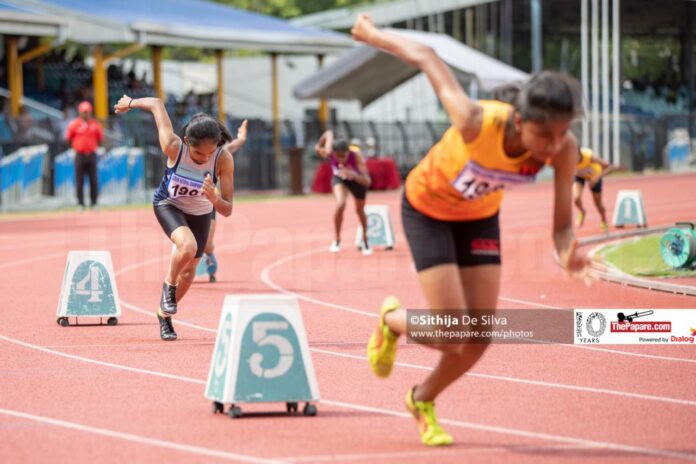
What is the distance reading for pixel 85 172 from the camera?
29.4 meters

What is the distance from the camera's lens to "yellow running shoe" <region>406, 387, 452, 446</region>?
7211 mm

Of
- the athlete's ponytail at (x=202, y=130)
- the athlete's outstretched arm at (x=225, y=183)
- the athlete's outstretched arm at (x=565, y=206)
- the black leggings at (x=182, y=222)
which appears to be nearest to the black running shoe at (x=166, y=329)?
the black leggings at (x=182, y=222)

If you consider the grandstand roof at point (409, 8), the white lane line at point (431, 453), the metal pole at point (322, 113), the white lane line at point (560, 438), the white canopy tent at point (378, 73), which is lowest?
the white lane line at point (560, 438)

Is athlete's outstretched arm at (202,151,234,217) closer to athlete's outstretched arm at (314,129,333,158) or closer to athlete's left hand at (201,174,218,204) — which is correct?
athlete's left hand at (201,174,218,204)

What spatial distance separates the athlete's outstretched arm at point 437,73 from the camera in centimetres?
670

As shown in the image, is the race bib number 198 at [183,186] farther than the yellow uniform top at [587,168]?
No

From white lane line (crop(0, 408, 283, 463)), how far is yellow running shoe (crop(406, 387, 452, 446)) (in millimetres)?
879

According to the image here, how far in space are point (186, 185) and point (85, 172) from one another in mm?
18757

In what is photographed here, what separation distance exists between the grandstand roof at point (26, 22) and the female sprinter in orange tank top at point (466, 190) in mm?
25882

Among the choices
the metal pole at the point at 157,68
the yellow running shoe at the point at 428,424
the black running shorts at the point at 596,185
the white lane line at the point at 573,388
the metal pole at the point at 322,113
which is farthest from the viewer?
the metal pole at the point at 322,113

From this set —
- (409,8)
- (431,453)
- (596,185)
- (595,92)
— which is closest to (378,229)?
(596,185)

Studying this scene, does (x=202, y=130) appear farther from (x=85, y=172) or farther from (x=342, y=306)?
(x=85, y=172)

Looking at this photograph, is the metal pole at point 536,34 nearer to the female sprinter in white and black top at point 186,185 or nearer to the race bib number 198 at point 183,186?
the female sprinter in white and black top at point 186,185

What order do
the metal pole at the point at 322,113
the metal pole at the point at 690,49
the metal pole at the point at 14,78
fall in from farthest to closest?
the metal pole at the point at 690,49
the metal pole at the point at 322,113
the metal pole at the point at 14,78
